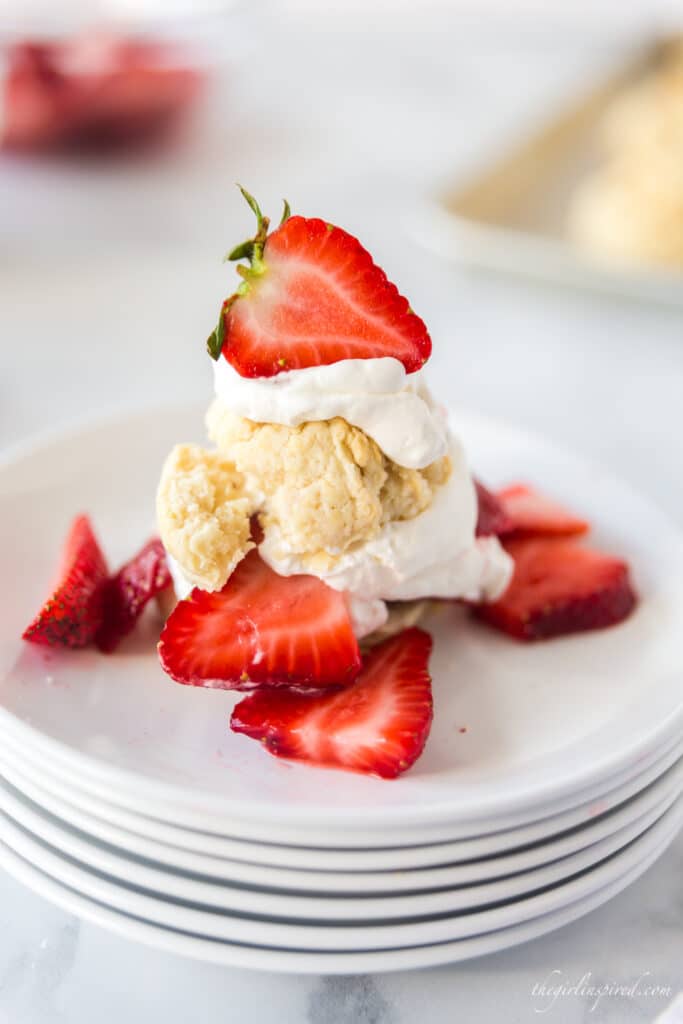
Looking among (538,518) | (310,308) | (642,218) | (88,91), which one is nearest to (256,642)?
(310,308)

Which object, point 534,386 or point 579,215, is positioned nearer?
point 534,386

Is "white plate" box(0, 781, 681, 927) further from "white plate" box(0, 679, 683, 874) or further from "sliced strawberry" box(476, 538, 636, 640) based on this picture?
"sliced strawberry" box(476, 538, 636, 640)

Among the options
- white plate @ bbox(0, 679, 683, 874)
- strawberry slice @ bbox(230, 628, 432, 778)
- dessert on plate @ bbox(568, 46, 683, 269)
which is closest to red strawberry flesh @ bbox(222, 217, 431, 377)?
strawberry slice @ bbox(230, 628, 432, 778)

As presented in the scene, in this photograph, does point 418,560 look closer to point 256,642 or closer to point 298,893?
point 256,642

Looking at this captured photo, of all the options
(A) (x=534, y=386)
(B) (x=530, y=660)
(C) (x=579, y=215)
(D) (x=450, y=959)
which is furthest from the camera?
(C) (x=579, y=215)

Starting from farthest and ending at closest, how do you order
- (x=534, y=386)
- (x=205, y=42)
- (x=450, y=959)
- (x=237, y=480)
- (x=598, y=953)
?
(x=205, y=42) → (x=534, y=386) → (x=237, y=480) → (x=598, y=953) → (x=450, y=959)

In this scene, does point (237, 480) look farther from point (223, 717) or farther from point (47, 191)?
point (47, 191)

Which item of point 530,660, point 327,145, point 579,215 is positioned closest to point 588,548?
point 530,660
